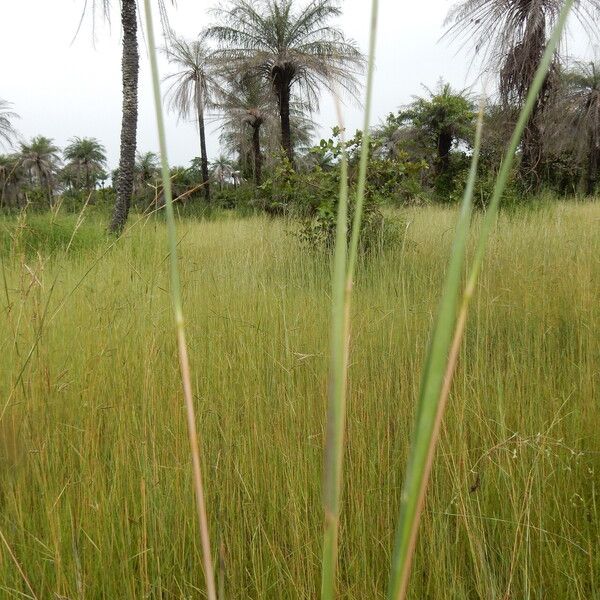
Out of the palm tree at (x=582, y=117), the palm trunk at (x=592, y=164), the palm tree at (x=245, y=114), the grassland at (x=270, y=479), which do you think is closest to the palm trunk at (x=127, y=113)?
the grassland at (x=270, y=479)

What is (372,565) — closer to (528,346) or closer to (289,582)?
(289,582)

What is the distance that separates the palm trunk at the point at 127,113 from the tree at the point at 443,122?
41.2ft

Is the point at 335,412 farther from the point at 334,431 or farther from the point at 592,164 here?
the point at 592,164

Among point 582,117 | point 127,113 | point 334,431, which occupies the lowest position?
point 334,431

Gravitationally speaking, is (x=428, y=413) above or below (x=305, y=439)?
above

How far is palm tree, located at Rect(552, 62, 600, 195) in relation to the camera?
14.7 meters

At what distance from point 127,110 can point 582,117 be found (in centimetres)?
1439

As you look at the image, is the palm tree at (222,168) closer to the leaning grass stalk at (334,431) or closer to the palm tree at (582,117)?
the palm tree at (582,117)

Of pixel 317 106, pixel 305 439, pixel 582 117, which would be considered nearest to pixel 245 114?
pixel 317 106

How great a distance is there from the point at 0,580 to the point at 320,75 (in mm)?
11880

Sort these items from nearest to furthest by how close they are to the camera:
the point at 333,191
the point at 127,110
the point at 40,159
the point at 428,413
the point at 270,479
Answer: the point at 428,413 < the point at 270,479 < the point at 333,191 < the point at 127,110 < the point at 40,159

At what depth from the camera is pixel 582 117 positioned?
15594mm

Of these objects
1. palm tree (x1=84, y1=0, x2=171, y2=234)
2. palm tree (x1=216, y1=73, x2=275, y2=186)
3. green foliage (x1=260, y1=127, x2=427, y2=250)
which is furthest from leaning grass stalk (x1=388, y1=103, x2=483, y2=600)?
palm tree (x1=216, y1=73, x2=275, y2=186)

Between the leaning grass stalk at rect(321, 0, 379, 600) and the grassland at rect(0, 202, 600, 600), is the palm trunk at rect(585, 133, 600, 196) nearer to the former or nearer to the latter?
the grassland at rect(0, 202, 600, 600)
